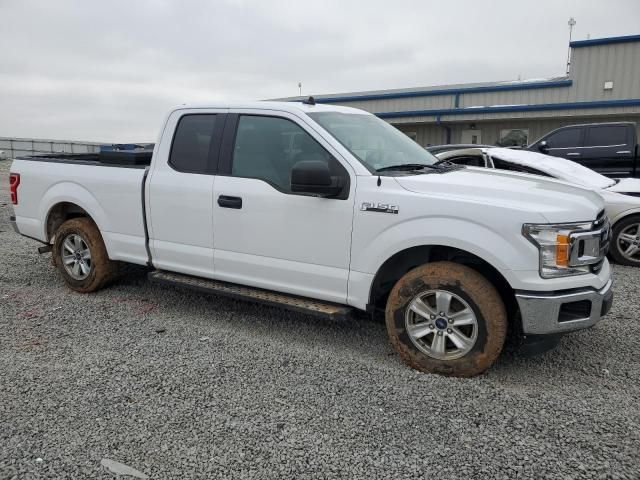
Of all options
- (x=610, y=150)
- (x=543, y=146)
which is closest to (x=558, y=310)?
(x=543, y=146)

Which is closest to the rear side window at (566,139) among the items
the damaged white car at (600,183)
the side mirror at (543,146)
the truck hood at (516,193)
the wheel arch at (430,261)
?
the side mirror at (543,146)

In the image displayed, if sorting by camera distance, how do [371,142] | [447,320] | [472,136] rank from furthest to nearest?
[472,136], [371,142], [447,320]

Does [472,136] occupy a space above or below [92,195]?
above

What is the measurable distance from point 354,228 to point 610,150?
26.9ft

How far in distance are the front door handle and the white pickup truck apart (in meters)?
0.02

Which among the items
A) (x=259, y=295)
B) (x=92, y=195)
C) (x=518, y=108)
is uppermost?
(x=518, y=108)

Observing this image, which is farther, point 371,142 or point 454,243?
point 371,142

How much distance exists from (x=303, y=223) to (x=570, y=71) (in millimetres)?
18197

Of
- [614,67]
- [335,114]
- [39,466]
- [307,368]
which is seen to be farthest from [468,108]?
[39,466]

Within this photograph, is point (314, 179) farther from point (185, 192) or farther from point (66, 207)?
point (66, 207)

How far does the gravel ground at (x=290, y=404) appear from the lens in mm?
2713

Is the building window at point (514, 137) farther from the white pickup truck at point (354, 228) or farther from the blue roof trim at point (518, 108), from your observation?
the white pickup truck at point (354, 228)

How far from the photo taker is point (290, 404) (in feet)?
10.8

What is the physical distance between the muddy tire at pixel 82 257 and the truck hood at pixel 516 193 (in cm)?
342
